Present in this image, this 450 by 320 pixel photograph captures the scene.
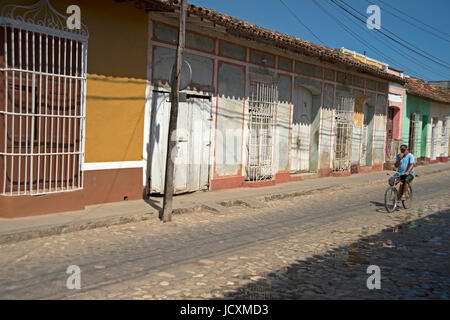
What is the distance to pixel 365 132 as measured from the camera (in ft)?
60.9

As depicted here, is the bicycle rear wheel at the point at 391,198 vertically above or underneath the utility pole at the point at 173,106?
underneath

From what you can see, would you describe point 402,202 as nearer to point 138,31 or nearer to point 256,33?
point 256,33

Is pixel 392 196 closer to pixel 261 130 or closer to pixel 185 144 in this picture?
pixel 261 130

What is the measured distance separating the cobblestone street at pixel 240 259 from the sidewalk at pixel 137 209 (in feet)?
0.50

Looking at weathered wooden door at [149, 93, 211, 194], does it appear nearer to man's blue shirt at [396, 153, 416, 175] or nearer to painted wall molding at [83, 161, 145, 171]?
painted wall molding at [83, 161, 145, 171]

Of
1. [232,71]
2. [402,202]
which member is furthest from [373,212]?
[232,71]

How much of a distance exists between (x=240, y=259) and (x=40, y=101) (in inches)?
164

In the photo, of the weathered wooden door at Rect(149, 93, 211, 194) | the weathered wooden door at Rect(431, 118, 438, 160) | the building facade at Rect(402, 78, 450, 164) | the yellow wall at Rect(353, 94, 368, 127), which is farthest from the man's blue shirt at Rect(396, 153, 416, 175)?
the weathered wooden door at Rect(431, 118, 438, 160)

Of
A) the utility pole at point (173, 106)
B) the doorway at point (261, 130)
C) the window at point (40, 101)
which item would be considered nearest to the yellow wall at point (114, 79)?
the window at point (40, 101)

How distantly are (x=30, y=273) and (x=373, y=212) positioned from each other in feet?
23.3

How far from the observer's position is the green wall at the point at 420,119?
21.9 m

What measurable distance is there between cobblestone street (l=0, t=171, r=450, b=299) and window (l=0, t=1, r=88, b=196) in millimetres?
1442

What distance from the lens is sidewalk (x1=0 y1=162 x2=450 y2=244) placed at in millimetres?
6496

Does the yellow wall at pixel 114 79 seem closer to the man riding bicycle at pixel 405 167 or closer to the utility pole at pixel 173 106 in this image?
the utility pole at pixel 173 106
